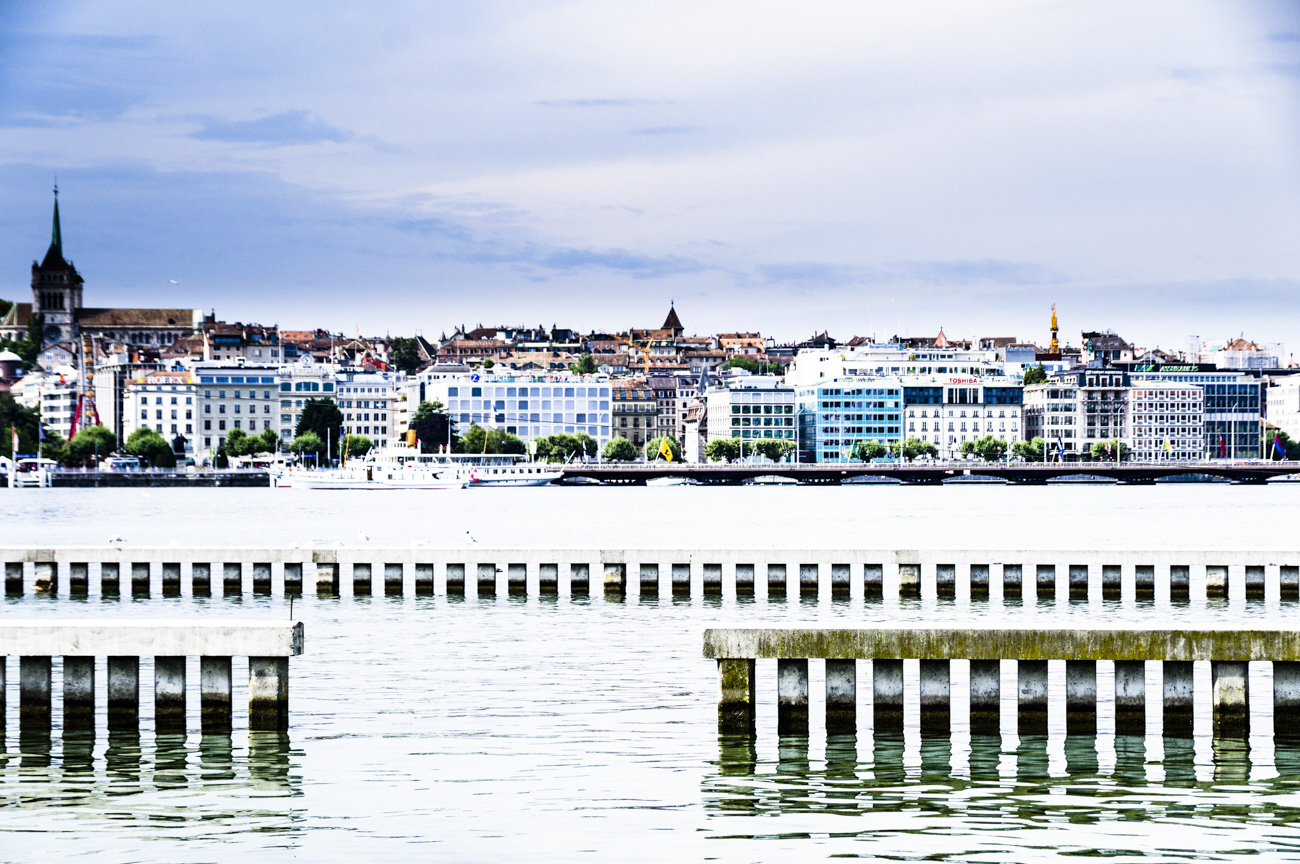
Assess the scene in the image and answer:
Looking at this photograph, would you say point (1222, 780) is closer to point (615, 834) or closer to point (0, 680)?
point (615, 834)

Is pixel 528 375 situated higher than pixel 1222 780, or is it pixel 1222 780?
pixel 528 375

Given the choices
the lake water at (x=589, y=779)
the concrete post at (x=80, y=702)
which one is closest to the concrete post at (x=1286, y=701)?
the lake water at (x=589, y=779)

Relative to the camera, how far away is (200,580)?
33.1m

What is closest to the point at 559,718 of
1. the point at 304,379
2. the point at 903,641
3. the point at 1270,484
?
the point at 903,641

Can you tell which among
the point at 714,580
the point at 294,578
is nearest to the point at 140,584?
the point at 294,578

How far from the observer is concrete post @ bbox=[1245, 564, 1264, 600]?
30.8 m

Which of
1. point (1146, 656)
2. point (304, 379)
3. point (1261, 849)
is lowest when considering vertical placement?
point (1261, 849)

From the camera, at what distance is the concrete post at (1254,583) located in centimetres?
3080

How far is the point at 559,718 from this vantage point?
17.5 m

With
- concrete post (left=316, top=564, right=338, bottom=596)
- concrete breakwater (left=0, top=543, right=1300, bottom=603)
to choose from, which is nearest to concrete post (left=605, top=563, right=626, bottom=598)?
concrete breakwater (left=0, top=543, right=1300, bottom=603)

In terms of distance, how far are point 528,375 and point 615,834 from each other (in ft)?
594

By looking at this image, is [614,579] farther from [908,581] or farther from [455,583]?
[908,581]

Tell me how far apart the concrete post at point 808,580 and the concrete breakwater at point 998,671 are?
15.8m

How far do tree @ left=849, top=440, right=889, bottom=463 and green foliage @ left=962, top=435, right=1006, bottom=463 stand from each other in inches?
299
